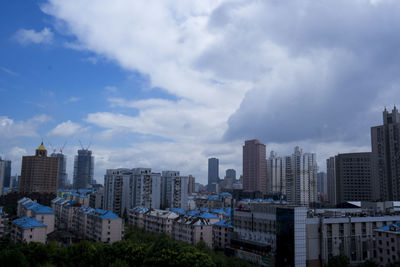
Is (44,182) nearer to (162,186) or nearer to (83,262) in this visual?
(162,186)

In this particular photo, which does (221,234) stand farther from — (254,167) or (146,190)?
(254,167)

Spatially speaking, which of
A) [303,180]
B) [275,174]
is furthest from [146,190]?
[275,174]

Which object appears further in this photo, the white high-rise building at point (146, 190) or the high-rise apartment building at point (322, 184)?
the high-rise apartment building at point (322, 184)

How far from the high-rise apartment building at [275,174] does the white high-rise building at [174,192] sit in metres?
42.9

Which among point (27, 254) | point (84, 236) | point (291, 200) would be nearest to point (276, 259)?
point (27, 254)

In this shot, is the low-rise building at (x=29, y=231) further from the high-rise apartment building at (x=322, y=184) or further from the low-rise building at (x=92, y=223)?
the high-rise apartment building at (x=322, y=184)

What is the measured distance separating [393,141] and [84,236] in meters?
54.0

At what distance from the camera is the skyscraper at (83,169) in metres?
167

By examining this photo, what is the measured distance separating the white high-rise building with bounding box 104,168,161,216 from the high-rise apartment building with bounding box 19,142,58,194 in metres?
25.7

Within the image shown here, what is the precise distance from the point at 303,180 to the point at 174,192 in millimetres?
39352

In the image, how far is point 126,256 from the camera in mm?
23656

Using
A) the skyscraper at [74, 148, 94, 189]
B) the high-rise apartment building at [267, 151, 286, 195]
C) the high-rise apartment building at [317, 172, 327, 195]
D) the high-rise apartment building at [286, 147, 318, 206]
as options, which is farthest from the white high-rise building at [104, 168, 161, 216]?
the skyscraper at [74, 148, 94, 189]

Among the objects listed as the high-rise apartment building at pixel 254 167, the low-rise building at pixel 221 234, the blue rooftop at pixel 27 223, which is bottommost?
the low-rise building at pixel 221 234

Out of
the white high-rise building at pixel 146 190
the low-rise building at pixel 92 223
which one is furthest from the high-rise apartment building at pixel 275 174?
the low-rise building at pixel 92 223
